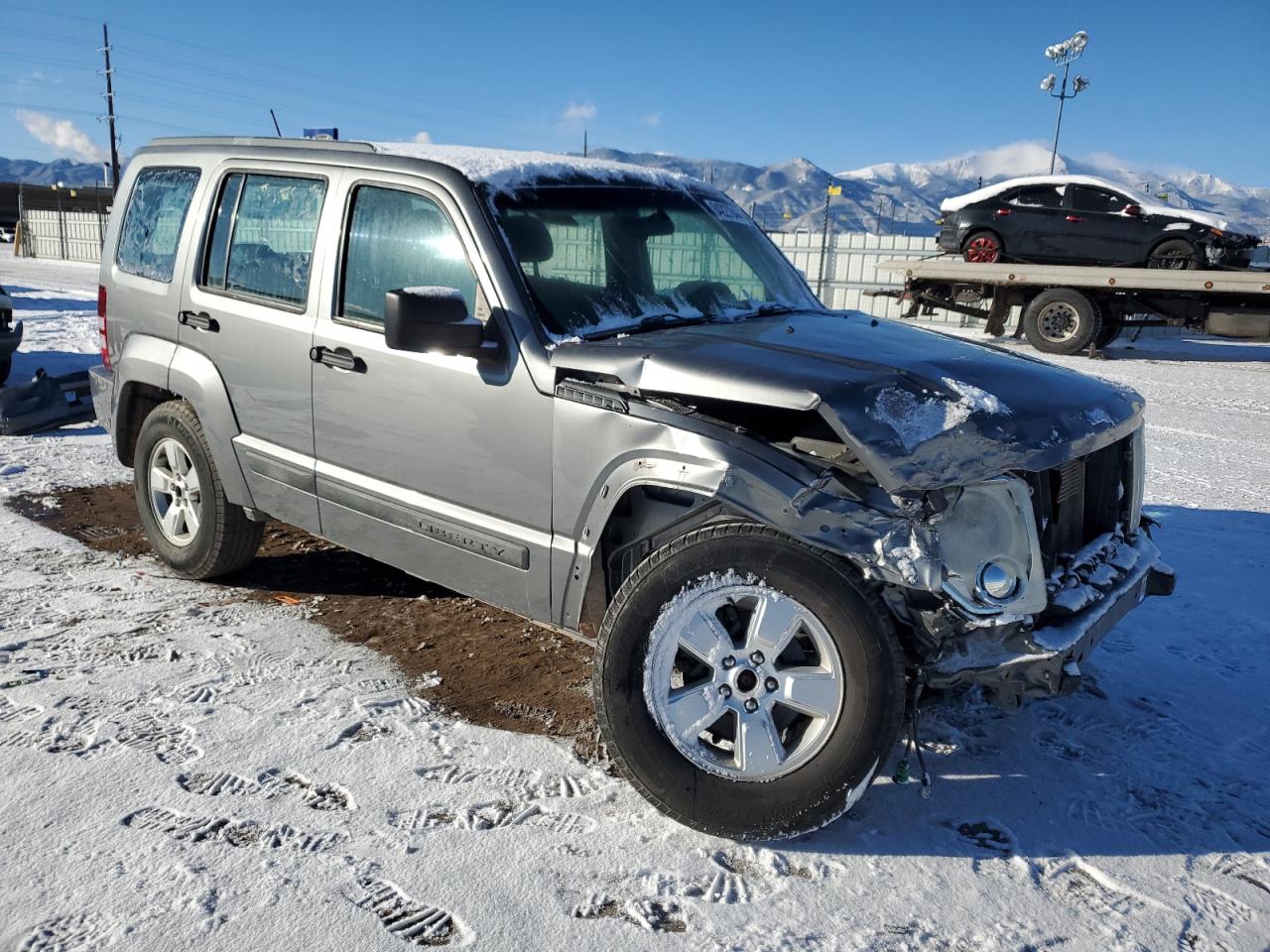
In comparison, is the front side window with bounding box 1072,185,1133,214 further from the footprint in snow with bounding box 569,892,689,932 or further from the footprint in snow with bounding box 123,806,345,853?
the footprint in snow with bounding box 123,806,345,853

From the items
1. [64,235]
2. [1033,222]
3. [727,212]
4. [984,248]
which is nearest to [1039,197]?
[1033,222]

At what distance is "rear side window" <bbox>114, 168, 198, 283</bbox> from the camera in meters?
4.46

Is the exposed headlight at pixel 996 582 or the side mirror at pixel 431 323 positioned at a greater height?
the side mirror at pixel 431 323

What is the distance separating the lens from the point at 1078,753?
328 centimetres

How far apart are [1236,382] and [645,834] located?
1216 centimetres

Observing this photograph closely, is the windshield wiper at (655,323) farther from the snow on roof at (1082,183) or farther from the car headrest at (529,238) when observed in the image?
the snow on roof at (1082,183)

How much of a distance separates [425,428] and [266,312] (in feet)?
3.49

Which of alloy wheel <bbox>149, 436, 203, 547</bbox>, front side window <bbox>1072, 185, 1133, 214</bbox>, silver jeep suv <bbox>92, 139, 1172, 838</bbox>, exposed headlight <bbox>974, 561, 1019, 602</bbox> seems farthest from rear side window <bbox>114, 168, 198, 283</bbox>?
front side window <bbox>1072, 185, 1133, 214</bbox>

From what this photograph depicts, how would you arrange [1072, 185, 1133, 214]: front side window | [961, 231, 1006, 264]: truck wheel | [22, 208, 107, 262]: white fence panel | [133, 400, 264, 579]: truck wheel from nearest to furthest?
[133, 400, 264, 579]: truck wheel, [1072, 185, 1133, 214]: front side window, [961, 231, 1006, 264]: truck wheel, [22, 208, 107, 262]: white fence panel

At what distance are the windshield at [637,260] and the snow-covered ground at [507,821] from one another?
1499 millimetres

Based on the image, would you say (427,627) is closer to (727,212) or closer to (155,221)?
(727,212)

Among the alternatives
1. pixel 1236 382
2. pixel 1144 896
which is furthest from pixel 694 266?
pixel 1236 382

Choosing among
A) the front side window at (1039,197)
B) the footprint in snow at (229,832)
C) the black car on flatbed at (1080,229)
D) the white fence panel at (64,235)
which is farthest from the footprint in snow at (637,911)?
the white fence panel at (64,235)

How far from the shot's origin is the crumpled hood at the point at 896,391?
2.55 metres
